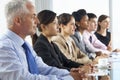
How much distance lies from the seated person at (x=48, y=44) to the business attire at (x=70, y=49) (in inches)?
6.0

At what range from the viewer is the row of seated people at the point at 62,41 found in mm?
2316

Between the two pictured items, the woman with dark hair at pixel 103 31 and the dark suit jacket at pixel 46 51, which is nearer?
the dark suit jacket at pixel 46 51

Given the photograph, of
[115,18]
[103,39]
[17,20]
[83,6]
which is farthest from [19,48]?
[115,18]

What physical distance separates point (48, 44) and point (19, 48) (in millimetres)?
762

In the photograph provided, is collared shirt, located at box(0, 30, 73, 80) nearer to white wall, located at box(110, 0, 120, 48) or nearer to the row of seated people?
the row of seated people

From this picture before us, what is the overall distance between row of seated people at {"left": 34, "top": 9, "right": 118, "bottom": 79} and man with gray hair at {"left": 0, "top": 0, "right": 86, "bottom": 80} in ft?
Result: 1.64

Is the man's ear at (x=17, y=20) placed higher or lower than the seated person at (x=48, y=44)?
higher

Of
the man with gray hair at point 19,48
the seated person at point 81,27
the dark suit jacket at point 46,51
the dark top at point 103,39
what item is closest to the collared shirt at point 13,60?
the man with gray hair at point 19,48

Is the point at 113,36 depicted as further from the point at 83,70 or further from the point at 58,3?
the point at 83,70

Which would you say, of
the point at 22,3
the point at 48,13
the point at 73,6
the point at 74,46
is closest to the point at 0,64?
the point at 22,3

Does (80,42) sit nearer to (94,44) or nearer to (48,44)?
(94,44)

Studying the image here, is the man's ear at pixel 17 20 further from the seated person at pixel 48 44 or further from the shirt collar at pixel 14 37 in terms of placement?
the seated person at pixel 48 44

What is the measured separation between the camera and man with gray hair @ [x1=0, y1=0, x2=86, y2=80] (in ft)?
4.83

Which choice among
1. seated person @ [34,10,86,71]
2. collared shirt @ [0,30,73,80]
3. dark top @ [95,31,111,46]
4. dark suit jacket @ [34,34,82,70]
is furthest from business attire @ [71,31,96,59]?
collared shirt @ [0,30,73,80]
